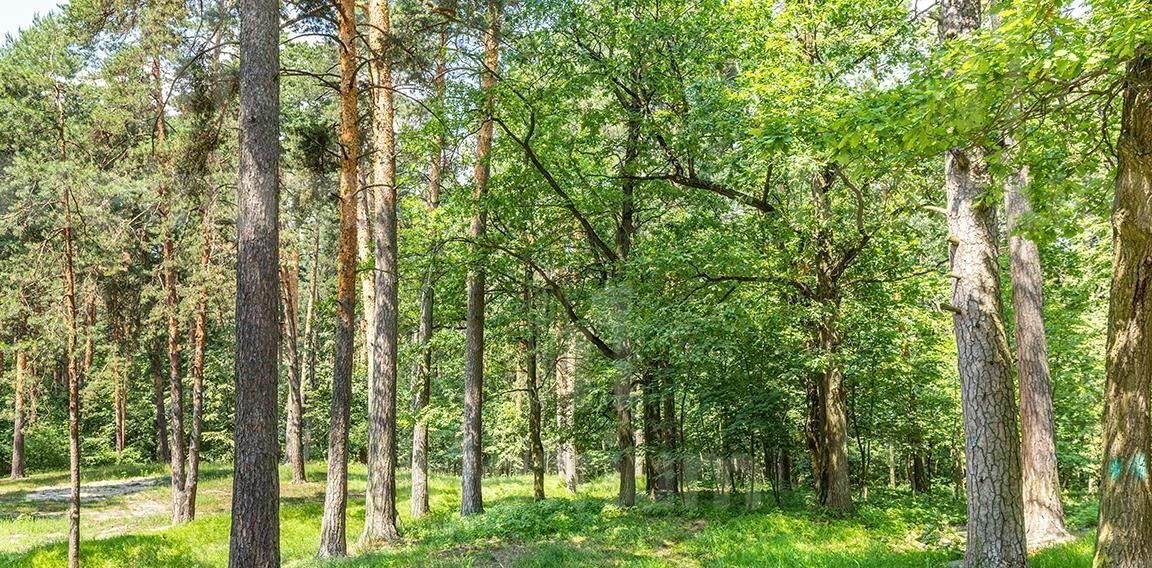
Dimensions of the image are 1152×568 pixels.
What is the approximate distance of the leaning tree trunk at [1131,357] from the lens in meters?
4.93

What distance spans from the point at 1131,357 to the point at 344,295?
9295 mm

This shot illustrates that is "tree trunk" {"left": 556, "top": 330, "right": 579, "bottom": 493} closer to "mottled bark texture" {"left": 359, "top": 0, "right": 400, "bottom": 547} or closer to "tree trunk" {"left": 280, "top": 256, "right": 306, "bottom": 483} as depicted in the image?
"mottled bark texture" {"left": 359, "top": 0, "right": 400, "bottom": 547}

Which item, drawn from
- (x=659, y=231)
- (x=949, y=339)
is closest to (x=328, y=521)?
(x=659, y=231)

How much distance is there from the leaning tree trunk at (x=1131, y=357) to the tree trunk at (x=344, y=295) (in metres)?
9.02

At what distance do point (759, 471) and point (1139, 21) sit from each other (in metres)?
14.9

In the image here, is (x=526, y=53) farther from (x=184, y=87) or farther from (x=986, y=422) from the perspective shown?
(x=986, y=422)

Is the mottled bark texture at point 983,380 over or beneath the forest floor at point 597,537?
over

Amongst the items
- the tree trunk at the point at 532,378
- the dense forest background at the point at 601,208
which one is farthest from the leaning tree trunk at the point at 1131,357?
the tree trunk at the point at 532,378

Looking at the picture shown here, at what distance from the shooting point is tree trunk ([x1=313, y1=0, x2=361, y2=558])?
33.0 feet

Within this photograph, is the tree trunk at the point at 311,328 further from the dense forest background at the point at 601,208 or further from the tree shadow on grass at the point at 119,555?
the tree shadow on grass at the point at 119,555

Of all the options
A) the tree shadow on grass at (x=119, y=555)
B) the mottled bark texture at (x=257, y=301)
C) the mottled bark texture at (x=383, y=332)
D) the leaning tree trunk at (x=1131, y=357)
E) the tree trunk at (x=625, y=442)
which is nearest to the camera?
the leaning tree trunk at (x=1131, y=357)

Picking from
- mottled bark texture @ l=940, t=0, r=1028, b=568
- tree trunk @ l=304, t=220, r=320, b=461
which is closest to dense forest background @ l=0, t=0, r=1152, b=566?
mottled bark texture @ l=940, t=0, r=1028, b=568

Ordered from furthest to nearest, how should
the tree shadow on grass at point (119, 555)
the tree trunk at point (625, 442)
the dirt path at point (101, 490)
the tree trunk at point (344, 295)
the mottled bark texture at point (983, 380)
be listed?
1. the dirt path at point (101, 490)
2. the tree trunk at point (625, 442)
3. the tree shadow on grass at point (119, 555)
4. the tree trunk at point (344, 295)
5. the mottled bark texture at point (983, 380)

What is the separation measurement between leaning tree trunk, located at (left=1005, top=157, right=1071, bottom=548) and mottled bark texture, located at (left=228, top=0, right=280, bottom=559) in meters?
8.90
